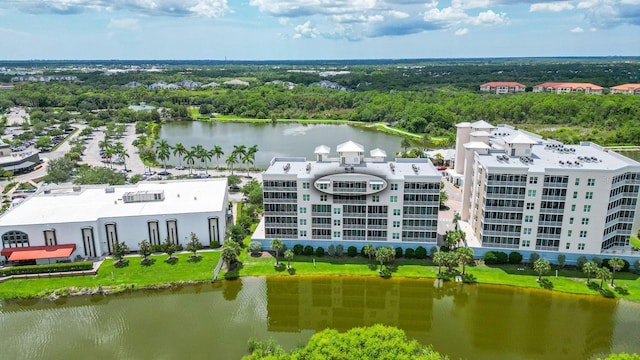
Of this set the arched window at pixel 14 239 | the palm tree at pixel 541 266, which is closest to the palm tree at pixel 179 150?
the arched window at pixel 14 239

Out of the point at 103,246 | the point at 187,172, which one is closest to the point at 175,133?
the point at 187,172

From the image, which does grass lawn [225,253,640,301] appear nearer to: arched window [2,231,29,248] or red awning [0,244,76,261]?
red awning [0,244,76,261]

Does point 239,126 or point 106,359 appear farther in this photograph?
point 239,126

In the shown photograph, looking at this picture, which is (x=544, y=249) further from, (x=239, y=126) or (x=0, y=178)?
(x=239, y=126)

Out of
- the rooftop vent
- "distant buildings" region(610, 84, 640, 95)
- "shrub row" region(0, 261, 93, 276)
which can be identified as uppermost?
"distant buildings" region(610, 84, 640, 95)

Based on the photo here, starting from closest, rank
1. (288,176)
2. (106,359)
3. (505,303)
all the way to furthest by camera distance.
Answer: (106,359), (505,303), (288,176)

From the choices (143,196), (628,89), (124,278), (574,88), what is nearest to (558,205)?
(124,278)

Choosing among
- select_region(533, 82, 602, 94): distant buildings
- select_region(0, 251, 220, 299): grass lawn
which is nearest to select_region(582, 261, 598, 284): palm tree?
select_region(0, 251, 220, 299): grass lawn

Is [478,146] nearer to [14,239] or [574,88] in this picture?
[14,239]
